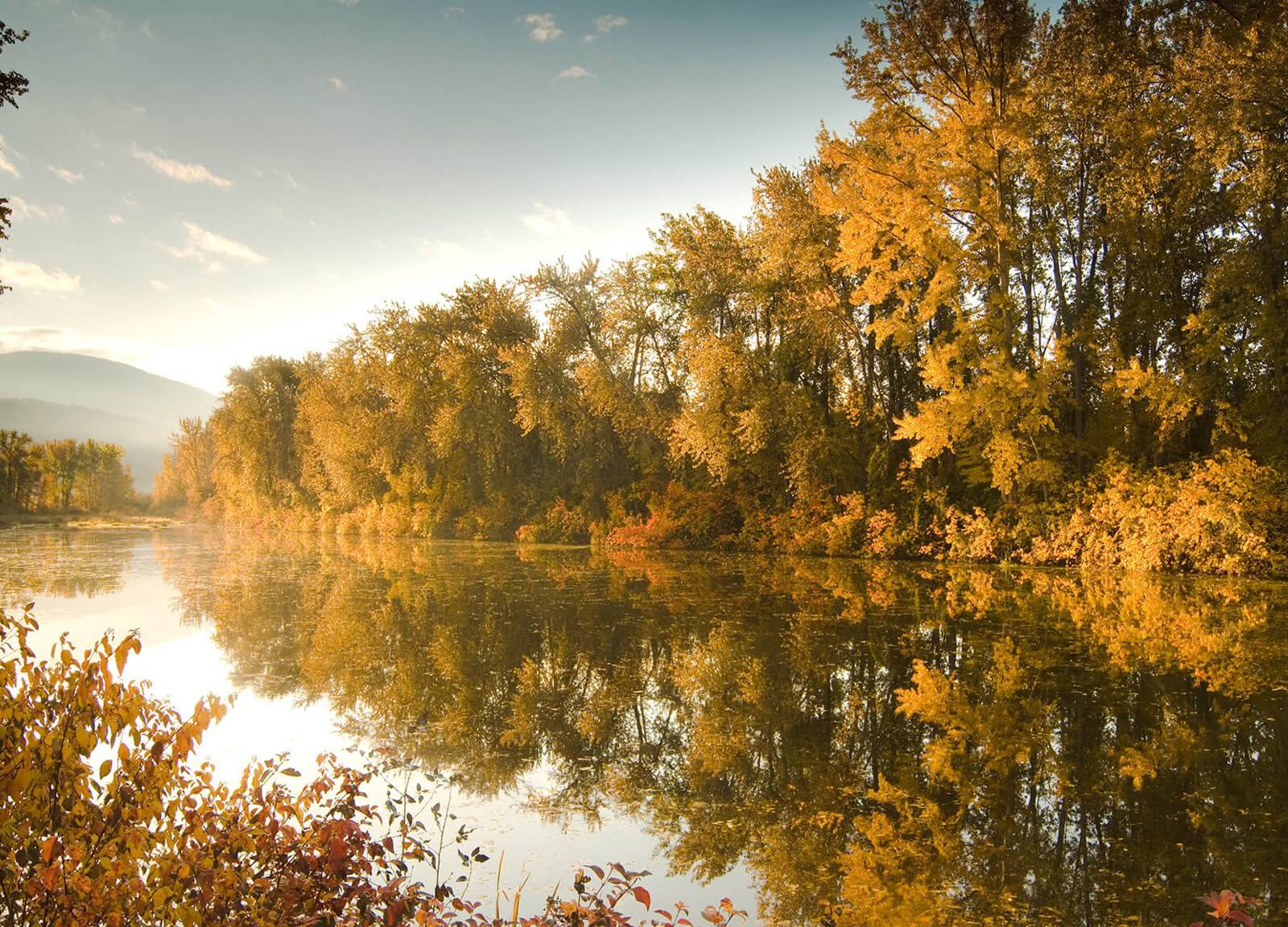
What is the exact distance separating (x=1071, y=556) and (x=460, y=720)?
52.0 ft

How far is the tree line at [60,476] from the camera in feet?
236

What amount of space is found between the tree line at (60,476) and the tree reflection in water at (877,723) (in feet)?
246

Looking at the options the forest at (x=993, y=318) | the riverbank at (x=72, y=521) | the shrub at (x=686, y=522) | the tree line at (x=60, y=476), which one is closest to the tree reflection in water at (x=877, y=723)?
the forest at (x=993, y=318)

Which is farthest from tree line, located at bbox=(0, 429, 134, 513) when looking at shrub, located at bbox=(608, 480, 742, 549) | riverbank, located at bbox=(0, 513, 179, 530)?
shrub, located at bbox=(608, 480, 742, 549)

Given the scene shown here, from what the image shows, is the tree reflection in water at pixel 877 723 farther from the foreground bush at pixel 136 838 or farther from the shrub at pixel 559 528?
the shrub at pixel 559 528

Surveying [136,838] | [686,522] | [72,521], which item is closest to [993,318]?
[686,522]

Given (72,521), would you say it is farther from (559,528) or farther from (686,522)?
(686,522)

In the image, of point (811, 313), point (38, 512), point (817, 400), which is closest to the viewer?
point (811, 313)

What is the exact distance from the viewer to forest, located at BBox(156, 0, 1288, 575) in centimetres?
1573

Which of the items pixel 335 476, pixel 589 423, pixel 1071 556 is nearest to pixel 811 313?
pixel 1071 556

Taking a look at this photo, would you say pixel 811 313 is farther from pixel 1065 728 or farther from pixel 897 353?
pixel 1065 728

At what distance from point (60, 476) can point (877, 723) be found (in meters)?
95.4

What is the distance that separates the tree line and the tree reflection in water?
7490 centimetres

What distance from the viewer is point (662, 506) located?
28297 mm
